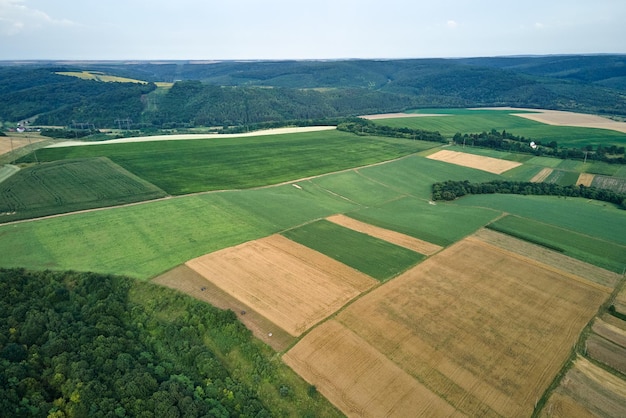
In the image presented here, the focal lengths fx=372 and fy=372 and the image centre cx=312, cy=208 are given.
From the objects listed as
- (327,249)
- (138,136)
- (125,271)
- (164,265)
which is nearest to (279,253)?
(327,249)

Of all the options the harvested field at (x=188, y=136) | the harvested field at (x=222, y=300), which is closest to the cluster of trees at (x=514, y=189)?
the harvested field at (x=222, y=300)

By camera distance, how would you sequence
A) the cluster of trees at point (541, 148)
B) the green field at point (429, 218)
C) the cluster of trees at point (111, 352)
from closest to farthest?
the cluster of trees at point (111, 352) < the green field at point (429, 218) < the cluster of trees at point (541, 148)

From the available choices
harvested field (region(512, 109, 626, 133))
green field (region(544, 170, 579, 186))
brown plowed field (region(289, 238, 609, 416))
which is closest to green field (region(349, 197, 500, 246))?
brown plowed field (region(289, 238, 609, 416))

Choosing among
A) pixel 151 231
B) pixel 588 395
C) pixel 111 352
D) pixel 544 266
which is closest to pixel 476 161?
pixel 544 266

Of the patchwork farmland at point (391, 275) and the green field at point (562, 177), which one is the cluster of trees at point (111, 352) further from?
the green field at point (562, 177)

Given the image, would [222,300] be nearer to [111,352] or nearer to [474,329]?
[111,352]

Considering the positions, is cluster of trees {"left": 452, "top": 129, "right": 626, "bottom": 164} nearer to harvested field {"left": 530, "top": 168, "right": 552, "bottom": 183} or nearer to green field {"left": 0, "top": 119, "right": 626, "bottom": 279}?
green field {"left": 0, "top": 119, "right": 626, "bottom": 279}
